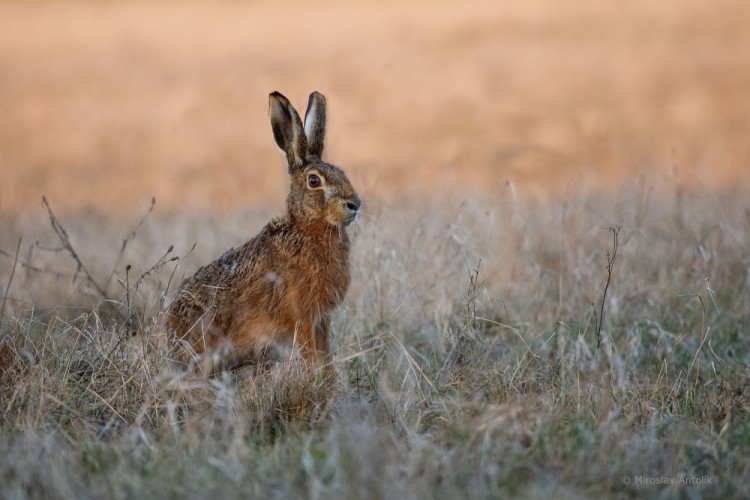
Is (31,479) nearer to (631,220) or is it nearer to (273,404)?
(273,404)

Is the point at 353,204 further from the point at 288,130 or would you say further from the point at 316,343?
the point at 316,343

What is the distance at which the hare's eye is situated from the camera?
490 centimetres

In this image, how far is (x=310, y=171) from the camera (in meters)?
4.92

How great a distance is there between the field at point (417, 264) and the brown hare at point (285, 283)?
0.62 feet

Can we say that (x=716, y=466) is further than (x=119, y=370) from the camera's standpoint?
No

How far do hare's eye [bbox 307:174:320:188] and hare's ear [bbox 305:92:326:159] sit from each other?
28 centimetres

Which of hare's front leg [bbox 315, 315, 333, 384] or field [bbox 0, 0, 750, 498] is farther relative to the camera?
hare's front leg [bbox 315, 315, 333, 384]

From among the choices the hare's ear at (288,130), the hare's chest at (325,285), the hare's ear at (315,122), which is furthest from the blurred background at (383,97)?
the hare's chest at (325,285)

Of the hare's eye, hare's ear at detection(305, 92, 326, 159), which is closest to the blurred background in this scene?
hare's ear at detection(305, 92, 326, 159)

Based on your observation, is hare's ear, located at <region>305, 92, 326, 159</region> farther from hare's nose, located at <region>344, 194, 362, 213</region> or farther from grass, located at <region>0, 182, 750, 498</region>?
grass, located at <region>0, 182, 750, 498</region>

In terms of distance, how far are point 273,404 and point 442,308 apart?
167 centimetres

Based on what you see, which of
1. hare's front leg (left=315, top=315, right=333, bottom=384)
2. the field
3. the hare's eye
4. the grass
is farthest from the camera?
A: the hare's eye

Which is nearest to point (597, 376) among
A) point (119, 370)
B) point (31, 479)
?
point (119, 370)

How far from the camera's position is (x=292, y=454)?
3.53 metres
